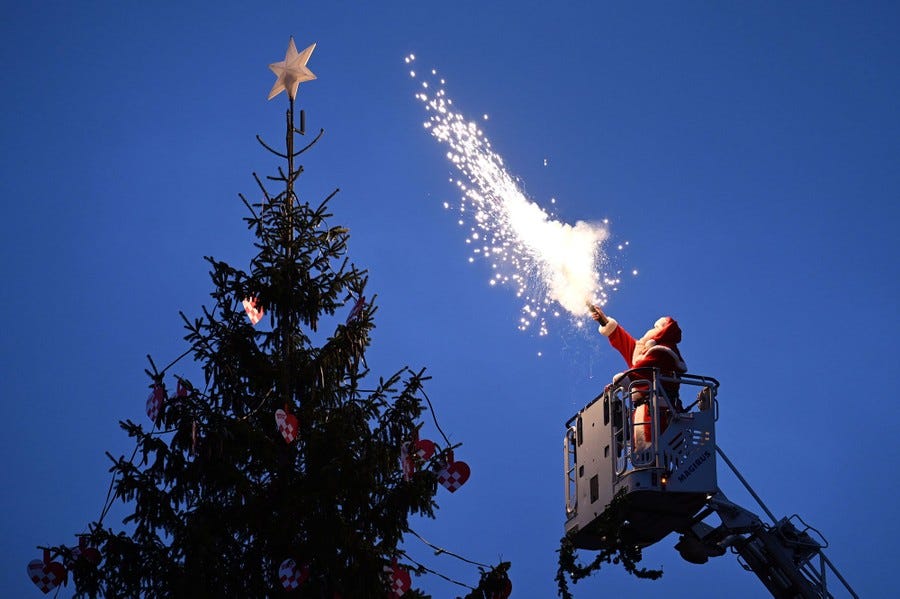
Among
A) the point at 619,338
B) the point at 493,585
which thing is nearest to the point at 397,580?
the point at 493,585

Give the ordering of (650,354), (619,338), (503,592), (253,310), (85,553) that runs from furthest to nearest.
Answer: (619,338) → (650,354) → (253,310) → (503,592) → (85,553)

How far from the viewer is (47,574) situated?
19.0m

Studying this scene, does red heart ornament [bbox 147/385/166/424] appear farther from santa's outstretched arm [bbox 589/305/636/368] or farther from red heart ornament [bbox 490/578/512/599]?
santa's outstretched arm [bbox 589/305/636/368]

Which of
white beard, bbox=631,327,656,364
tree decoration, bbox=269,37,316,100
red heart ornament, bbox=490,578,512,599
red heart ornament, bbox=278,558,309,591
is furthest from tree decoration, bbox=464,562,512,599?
tree decoration, bbox=269,37,316,100

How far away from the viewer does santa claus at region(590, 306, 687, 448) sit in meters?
21.6

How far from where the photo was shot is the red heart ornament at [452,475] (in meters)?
20.2

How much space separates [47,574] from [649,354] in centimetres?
1048

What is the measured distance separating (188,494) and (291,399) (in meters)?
2.23

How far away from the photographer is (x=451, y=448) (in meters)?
20.4

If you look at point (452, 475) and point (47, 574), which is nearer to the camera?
point (47, 574)

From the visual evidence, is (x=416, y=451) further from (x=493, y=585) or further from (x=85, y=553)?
(x=85, y=553)


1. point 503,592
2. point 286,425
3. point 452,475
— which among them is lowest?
point 503,592

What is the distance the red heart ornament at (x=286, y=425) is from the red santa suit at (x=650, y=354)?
5.72 m

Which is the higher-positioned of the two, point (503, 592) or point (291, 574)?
point (291, 574)
